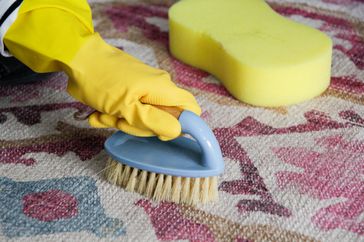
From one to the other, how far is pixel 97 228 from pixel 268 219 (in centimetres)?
20

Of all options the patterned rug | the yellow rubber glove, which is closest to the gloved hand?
the yellow rubber glove

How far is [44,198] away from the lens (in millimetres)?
930

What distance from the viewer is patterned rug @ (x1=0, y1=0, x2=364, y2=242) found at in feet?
2.89

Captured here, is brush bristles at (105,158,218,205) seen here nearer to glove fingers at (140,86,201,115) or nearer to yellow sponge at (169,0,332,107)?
glove fingers at (140,86,201,115)

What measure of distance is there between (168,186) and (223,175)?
9 centimetres

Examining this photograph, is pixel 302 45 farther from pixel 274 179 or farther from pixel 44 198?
pixel 44 198

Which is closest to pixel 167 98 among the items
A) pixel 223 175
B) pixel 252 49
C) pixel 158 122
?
pixel 158 122

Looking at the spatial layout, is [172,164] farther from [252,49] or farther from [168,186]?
[252,49]

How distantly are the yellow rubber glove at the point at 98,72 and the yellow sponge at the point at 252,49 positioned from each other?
19cm

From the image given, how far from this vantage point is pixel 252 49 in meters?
1.10

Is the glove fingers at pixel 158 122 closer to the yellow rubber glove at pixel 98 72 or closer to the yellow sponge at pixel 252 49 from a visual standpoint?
the yellow rubber glove at pixel 98 72

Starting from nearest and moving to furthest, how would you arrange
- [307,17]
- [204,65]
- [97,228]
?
[97,228]
[204,65]
[307,17]

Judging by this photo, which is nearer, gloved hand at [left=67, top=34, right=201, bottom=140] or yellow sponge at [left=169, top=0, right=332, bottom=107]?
gloved hand at [left=67, top=34, right=201, bottom=140]

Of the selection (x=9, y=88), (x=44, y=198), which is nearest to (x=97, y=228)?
(x=44, y=198)
